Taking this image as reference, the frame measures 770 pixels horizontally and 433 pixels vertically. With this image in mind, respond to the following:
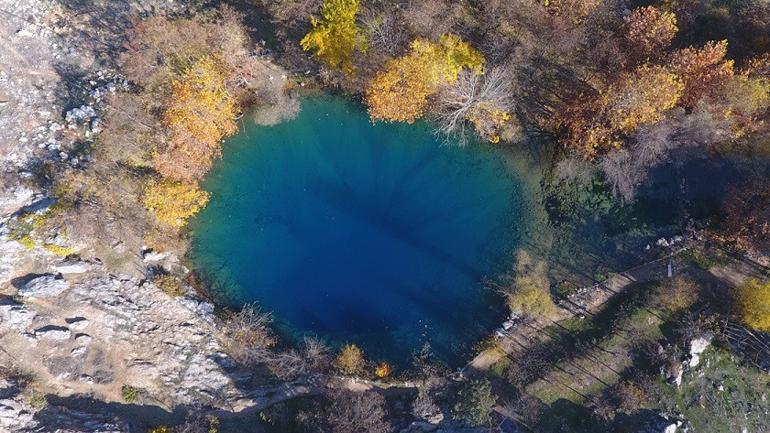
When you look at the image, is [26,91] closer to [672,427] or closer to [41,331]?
[41,331]

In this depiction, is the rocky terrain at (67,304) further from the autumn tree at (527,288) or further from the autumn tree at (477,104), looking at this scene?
the autumn tree at (477,104)

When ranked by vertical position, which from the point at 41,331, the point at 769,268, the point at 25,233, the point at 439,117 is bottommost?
the point at 41,331

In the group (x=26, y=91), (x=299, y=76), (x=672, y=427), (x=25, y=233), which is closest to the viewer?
(x=672, y=427)

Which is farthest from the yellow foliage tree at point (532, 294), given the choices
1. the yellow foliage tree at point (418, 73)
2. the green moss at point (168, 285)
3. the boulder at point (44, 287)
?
the boulder at point (44, 287)

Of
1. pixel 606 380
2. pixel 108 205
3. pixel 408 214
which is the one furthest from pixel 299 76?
pixel 606 380

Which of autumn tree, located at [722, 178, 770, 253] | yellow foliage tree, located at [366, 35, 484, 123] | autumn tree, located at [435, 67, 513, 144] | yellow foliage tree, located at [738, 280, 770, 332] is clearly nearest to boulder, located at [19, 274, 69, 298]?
yellow foliage tree, located at [366, 35, 484, 123]

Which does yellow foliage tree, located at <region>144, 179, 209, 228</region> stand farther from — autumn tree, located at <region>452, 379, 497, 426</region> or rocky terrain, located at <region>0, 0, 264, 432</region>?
autumn tree, located at <region>452, 379, 497, 426</region>

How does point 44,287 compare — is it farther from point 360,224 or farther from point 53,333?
point 360,224
